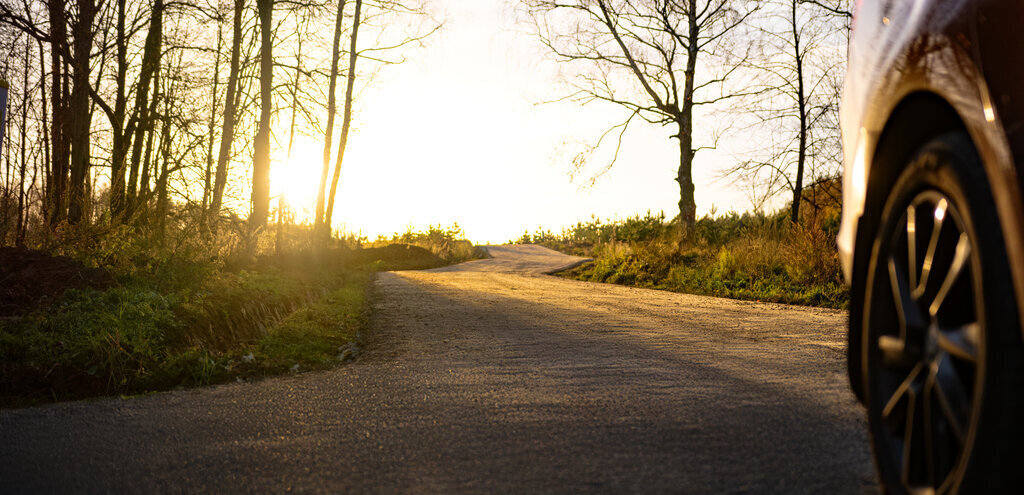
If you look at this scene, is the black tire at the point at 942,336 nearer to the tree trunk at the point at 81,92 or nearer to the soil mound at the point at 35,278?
the soil mound at the point at 35,278

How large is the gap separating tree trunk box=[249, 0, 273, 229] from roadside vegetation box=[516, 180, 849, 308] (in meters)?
8.26

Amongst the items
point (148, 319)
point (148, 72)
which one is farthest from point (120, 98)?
point (148, 319)

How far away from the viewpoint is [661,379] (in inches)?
177

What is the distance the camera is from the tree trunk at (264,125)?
16.0 metres

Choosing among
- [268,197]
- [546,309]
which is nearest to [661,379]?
[546,309]

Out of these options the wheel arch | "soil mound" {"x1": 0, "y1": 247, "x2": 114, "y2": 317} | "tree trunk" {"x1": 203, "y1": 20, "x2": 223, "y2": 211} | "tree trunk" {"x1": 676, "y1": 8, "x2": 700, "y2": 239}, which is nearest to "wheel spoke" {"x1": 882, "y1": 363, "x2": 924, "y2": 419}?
the wheel arch

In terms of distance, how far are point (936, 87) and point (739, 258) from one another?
1431 cm

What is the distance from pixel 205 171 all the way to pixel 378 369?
17.0m

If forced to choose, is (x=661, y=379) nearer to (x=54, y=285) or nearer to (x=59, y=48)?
(x=54, y=285)

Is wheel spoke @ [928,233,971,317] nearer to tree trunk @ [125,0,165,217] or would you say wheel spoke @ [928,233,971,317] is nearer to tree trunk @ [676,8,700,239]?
tree trunk @ [125,0,165,217]

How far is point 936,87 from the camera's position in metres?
1.59

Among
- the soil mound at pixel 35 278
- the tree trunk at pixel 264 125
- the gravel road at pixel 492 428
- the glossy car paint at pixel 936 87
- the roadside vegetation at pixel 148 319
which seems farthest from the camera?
the tree trunk at pixel 264 125

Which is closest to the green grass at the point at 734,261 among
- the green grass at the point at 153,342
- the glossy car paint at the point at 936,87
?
the green grass at the point at 153,342

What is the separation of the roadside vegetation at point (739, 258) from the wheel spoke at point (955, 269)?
31.2 ft
